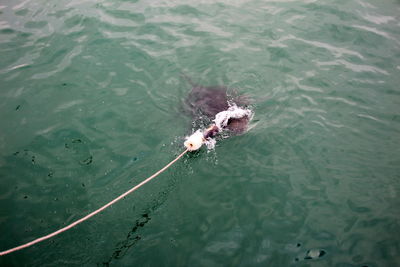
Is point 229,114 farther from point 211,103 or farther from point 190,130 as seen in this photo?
point 190,130

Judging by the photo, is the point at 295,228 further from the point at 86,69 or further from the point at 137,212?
the point at 86,69

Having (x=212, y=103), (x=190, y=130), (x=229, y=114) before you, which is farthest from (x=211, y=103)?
(x=190, y=130)

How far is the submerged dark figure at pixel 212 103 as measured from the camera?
5.29 meters

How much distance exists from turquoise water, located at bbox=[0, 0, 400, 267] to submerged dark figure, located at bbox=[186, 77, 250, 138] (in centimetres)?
24

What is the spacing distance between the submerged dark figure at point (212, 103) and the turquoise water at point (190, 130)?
0.78 feet

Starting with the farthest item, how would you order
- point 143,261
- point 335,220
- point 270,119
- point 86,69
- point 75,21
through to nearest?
point 75,21 < point 86,69 < point 270,119 < point 335,220 < point 143,261

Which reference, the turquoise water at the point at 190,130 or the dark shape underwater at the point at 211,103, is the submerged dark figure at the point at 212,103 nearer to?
the dark shape underwater at the point at 211,103

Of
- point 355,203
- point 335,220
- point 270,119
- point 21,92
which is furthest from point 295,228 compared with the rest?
point 21,92

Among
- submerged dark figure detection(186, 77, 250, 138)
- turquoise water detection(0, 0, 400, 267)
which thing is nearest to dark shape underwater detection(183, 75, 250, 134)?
submerged dark figure detection(186, 77, 250, 138)

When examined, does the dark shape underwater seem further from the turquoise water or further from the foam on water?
the turquoise water

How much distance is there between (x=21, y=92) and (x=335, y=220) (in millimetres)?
6775

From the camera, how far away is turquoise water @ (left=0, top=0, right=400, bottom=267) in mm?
3951

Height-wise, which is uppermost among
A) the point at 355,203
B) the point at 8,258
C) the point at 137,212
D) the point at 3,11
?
the point at 3,11

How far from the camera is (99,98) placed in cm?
587
